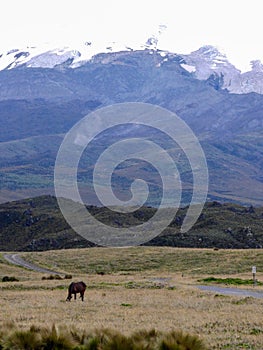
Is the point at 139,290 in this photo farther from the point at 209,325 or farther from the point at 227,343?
the point at 227,343

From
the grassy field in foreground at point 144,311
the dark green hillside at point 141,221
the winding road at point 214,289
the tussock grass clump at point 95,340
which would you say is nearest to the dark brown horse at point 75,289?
the grassy field in foreground at point 144,311

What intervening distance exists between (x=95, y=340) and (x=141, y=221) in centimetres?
15563

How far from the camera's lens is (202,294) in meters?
38.7

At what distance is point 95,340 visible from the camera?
55.0 ft

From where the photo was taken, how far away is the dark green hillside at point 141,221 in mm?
139250

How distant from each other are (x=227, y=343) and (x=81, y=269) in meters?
63.4

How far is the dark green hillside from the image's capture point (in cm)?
13925

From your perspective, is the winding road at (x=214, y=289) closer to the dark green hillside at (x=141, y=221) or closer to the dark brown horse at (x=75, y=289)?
the dark brown horse at (x=75, y=289)

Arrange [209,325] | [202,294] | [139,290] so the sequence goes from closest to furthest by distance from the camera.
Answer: [209,325]
[202,294]
[139,290]

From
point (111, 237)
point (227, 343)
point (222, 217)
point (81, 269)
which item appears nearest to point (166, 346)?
point (227, 343)

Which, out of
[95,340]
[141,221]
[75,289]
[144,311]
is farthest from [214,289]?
[141,221]

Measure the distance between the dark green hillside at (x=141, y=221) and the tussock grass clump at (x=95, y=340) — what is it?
383 ft

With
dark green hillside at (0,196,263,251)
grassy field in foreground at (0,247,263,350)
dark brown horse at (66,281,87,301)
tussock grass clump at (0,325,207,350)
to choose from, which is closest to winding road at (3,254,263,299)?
grassy field in foreground at (0,247,263,350)

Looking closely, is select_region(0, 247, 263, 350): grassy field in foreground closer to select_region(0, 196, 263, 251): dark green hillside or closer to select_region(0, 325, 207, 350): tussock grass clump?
select_region(0, 325, 207, 350): tussock grass clump
